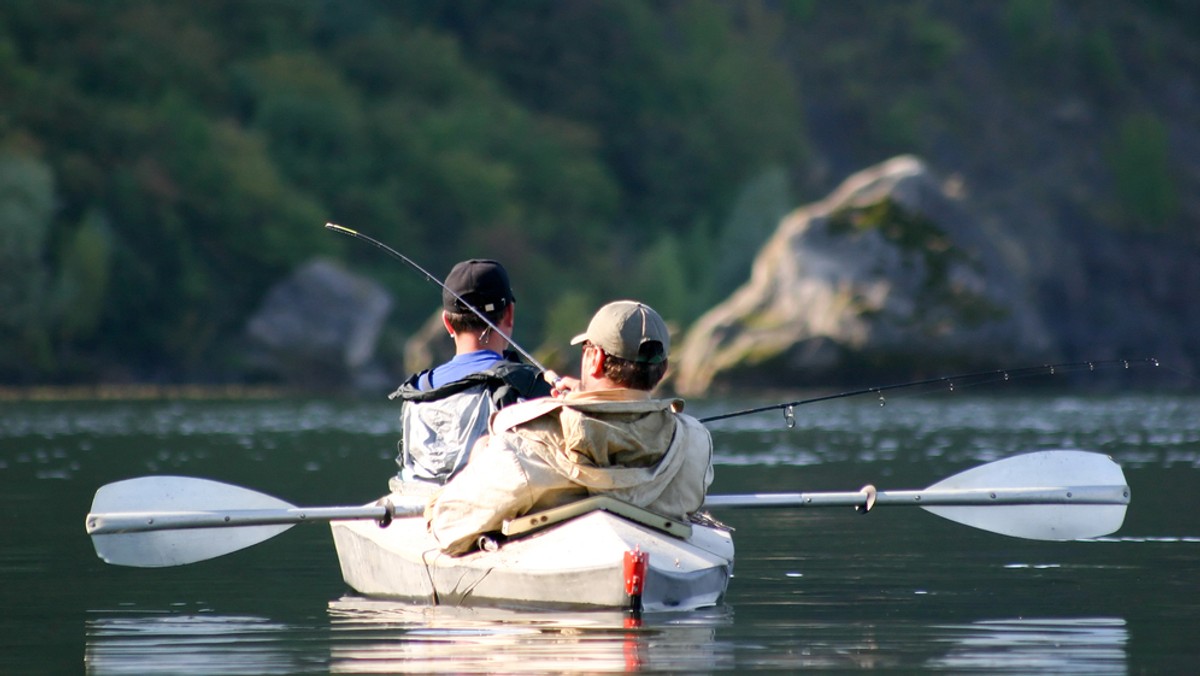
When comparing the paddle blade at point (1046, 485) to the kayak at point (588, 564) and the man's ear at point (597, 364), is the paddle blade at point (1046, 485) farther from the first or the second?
the man's ear at point (597, 364)

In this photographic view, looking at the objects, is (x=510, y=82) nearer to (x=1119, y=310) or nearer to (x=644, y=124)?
(x=644, y=124)

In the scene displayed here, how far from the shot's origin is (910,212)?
2247 inches

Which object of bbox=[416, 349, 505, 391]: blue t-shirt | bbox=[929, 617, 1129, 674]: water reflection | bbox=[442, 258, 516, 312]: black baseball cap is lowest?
bbox=[929, 617, 1129, 674]: water reflection

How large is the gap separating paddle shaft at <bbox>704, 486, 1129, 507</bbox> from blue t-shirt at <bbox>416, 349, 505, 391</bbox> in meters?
1.44

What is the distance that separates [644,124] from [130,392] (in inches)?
1703

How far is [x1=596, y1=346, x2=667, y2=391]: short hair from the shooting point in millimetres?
10398

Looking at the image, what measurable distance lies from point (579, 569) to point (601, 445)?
2.02 feet

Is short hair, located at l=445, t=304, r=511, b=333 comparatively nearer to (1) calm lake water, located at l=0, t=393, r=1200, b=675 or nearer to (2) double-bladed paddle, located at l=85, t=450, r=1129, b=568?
(2) double-bladed paddle, located at l=85, t=450, r=1129, b=568

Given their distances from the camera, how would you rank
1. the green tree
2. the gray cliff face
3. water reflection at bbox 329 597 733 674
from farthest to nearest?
the green tree
the gray cliff face
water reflection at bbox 329 597 733 674

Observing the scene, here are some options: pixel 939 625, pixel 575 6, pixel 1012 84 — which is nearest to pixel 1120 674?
pixel 939 625

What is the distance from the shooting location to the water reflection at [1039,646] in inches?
359

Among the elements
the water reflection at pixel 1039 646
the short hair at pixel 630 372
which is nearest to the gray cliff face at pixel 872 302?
the water reflection at pixel 1039 646

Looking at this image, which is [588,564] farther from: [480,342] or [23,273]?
[23,273]

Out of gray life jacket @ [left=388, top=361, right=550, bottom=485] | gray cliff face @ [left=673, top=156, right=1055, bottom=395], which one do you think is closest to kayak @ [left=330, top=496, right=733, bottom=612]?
gray life jacket @ [left=388, top=361, right=550, bottom=485]
